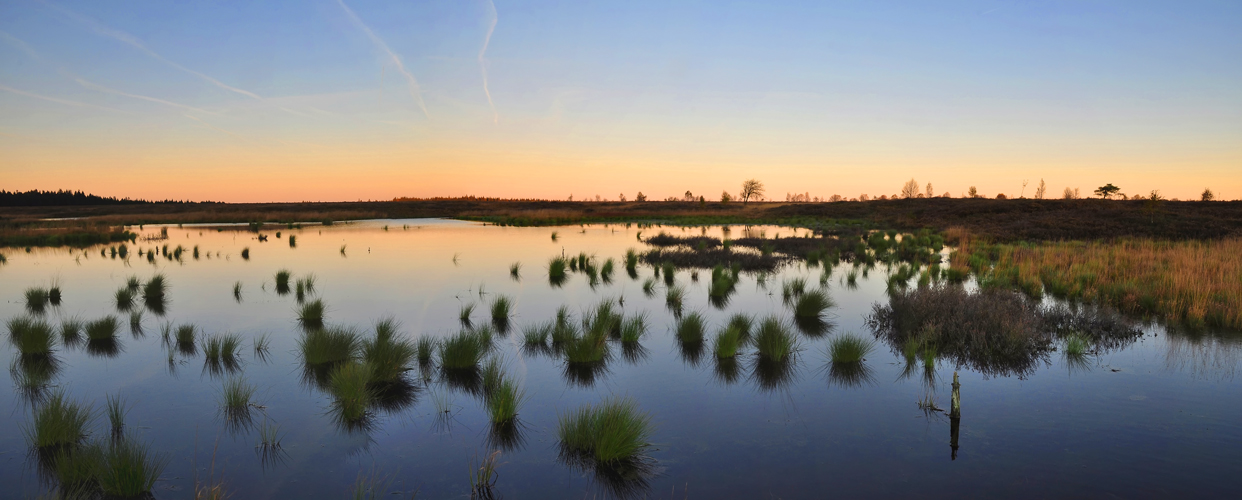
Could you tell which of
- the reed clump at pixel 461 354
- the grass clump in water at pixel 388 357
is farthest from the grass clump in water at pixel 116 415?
the reed clump at pixel 461 354

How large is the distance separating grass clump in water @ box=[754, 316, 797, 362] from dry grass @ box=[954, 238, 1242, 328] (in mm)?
7025

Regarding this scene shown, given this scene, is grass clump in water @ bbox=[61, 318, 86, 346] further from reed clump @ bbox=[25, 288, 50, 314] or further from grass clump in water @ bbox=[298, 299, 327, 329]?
grass clump in water @ bbox=[298, 299, 327, 329]

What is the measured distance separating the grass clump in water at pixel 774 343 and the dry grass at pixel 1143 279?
23.0 ft

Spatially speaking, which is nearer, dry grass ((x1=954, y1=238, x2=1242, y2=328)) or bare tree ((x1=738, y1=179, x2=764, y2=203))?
dry grass ((x1=954, y1=238, x2=1242, y2=328))

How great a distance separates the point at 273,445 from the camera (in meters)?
5.25

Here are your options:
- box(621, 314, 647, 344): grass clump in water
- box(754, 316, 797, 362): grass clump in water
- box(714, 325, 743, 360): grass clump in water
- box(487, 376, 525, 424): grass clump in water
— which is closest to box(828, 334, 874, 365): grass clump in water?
box(754, 316, 797, 362): grass clump in water

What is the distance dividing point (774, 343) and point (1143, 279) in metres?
9.82

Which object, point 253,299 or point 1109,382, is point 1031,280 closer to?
point 1109,382

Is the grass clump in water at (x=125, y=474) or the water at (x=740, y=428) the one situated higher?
the grass clump in water at (x=125, y=474)

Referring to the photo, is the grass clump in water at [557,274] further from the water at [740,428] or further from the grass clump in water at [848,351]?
the grass clump in water at [848,351]

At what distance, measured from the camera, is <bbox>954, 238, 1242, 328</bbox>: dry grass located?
1003 centimetres

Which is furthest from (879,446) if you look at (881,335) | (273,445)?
(273,445)

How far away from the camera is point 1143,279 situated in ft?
40.4

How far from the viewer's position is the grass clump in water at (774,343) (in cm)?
802
